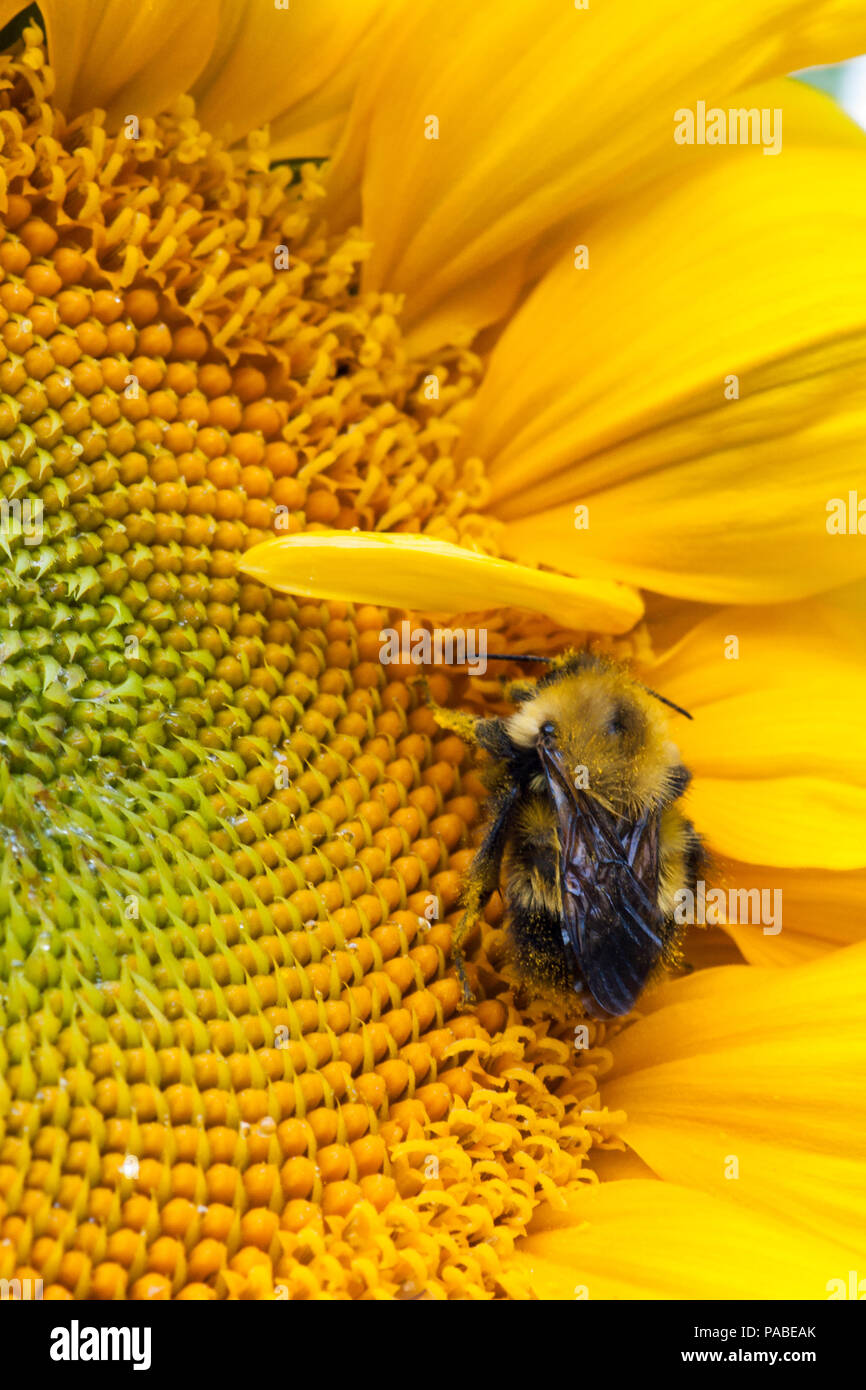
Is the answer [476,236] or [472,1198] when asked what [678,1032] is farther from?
[476,236]

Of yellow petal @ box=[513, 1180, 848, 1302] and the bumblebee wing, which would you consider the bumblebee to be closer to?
the bumblebee wing

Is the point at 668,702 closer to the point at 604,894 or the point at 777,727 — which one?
the point at 777,727

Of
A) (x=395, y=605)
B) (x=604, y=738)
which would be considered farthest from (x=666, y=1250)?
(x=395, y=605)

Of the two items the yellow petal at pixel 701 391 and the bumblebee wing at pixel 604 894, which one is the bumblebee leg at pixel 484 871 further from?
the yellow petal at pixel 701 391
